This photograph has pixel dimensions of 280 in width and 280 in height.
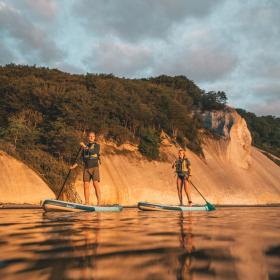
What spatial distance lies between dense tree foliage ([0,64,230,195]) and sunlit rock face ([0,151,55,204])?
4.53 feet

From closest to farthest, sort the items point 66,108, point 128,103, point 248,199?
point 66,108 → point 128,103 → point 248,199

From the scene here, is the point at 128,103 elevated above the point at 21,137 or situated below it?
above

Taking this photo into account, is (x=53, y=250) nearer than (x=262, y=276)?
No

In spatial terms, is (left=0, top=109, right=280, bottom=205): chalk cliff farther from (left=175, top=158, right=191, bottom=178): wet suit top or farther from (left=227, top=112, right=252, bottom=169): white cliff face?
(left=175, top=158, right=191, bottom=178): wet suit top

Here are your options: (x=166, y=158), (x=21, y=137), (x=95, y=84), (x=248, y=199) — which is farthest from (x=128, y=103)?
(x=248, y=199)

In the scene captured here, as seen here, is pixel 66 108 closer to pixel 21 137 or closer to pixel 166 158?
pixel 21 137

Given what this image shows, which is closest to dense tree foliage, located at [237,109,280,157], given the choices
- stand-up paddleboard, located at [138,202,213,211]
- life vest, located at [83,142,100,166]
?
stand-up paddleboard, located at [138,202,213,211]

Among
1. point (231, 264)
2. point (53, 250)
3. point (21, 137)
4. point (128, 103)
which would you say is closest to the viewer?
point (231, 264)

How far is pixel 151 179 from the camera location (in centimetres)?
3078

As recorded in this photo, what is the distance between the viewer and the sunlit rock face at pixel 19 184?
19.7 m

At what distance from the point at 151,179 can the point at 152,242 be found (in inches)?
1005

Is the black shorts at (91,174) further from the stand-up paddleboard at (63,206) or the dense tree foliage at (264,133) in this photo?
the dense tree foliage at (264,133)

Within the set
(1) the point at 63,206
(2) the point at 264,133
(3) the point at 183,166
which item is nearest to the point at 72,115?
(3) the point at 183,166

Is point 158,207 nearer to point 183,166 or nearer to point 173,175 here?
point 183,166
